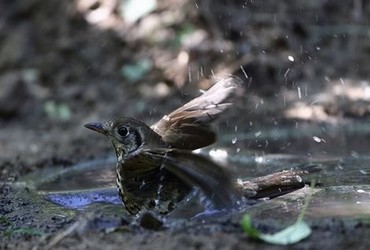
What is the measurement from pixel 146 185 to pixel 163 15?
581cm

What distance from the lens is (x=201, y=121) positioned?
437cm

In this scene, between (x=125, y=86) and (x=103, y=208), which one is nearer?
(x=103, y=208)

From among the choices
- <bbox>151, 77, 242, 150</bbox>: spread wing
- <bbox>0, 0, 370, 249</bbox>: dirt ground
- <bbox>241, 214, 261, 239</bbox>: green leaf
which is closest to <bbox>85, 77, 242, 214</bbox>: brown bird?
<bbox>151, 77, 242, 150</bbox>: spread wing

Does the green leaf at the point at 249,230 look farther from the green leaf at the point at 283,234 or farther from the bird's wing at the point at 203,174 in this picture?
the bird's wing at the point at 203,174

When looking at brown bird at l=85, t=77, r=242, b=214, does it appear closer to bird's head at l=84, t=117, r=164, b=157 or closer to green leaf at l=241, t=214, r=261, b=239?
bird's head at l=84, t=117, r=164, b=157

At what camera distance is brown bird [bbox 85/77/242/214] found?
3.54 m

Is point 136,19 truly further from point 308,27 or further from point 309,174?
point 309,174

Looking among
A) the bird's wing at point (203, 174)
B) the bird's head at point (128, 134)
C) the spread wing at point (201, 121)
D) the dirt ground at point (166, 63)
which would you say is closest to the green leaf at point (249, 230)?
the bird's wing at point (203, 174)

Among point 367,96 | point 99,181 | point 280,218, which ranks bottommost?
point 367,96

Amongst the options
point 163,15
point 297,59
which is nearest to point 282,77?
point 297,59

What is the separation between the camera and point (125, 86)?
9391 millimetres

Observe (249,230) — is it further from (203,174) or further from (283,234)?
(203,174)

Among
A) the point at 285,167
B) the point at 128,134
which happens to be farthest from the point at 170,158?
the point at 285,167

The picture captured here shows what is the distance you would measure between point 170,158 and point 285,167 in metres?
1.62
